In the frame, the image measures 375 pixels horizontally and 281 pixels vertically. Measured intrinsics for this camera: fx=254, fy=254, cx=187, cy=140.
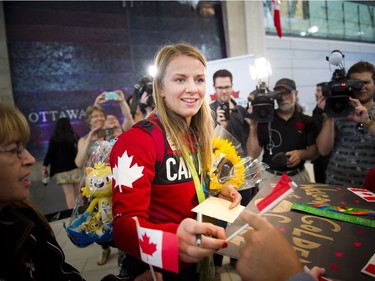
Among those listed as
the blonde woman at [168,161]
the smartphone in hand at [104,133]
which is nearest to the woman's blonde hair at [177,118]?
the blonde woman at [168,161]

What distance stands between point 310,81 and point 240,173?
292 inches

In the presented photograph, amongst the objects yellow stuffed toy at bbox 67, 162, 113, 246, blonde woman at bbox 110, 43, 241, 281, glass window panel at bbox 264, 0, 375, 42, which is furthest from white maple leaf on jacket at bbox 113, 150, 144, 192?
glass window panel at bbox 264, 0, 375, 42

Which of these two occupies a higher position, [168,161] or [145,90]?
[145,90]

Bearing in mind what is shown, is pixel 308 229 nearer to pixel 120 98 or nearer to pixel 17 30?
pixel 120 98

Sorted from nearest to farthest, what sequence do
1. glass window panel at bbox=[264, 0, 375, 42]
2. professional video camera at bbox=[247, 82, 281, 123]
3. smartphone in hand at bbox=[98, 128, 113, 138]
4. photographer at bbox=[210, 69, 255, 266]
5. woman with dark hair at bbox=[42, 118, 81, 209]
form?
1. professional video camera at bbox=[247, 82, 281, 123]
2. photographer at bbox=[210, 69, 255, 266]
3. smartphone in hand at bbox=[98, 128, 113, 138]
4. woman with dark hair at bbox=[42, 118, 81, 209]
5. glass window panel at bbox=[264, 0, 375, 42]

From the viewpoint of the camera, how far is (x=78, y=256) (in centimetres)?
258

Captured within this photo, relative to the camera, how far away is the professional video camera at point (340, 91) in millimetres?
1889

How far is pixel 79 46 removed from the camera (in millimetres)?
5762

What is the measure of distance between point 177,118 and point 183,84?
162 millimetres

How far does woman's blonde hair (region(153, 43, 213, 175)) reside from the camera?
1.13 metres

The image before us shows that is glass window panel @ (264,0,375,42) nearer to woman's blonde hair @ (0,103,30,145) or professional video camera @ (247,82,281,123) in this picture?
professional video camera @ (247,82,281,123)

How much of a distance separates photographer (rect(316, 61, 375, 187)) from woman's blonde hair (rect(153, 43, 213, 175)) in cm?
131

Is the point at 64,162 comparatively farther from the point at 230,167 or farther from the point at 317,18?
the point at 317,18

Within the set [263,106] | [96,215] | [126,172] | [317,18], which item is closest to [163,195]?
[126,172]
